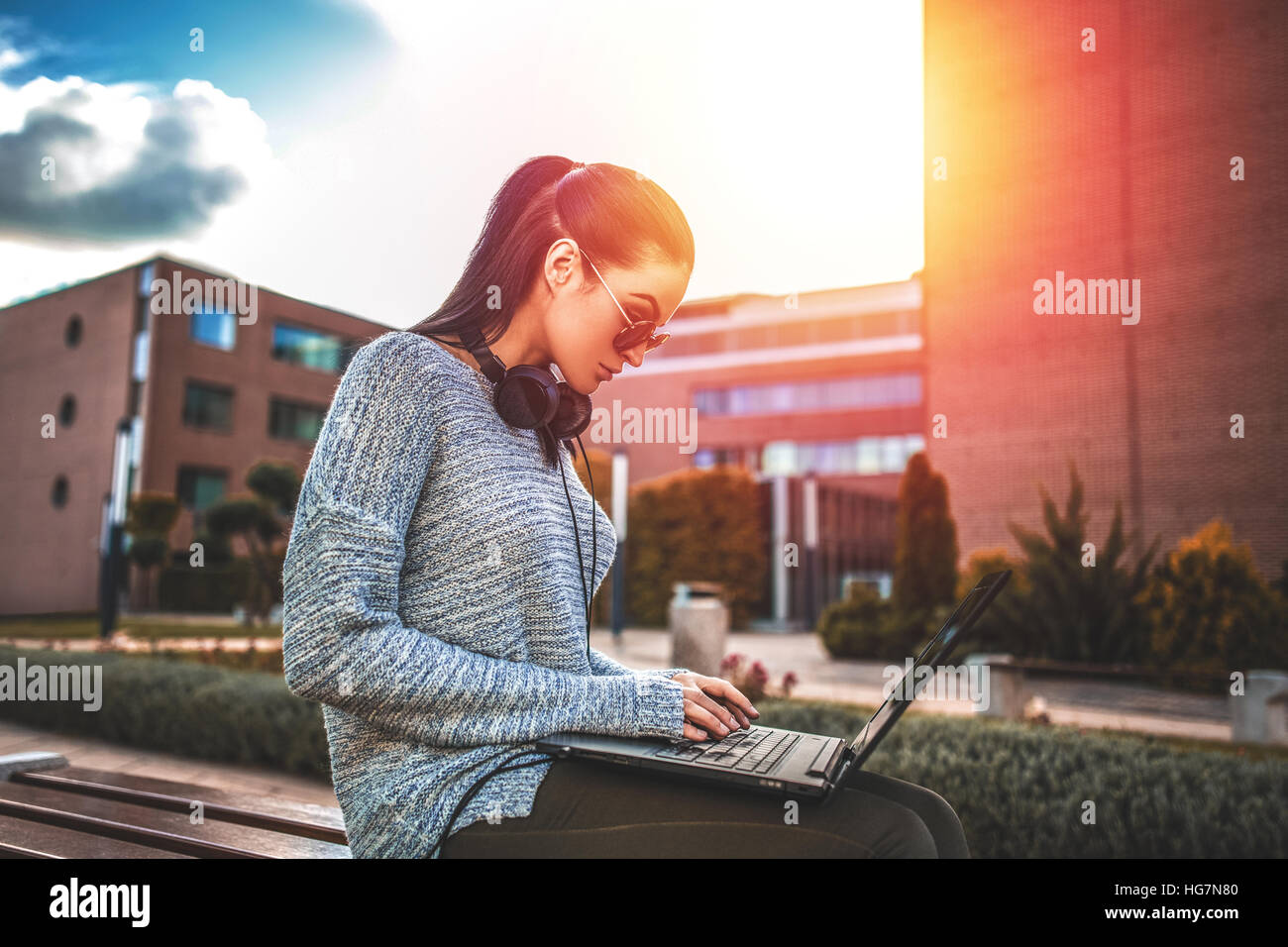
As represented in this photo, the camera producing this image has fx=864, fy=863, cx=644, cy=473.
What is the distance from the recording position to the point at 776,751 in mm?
1256

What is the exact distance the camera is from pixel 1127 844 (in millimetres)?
3168

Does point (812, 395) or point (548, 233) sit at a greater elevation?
point (812, 395)

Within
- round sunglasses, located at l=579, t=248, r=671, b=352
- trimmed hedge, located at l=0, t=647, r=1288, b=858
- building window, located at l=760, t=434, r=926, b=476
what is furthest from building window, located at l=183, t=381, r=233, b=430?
round sunglasses, located at l=579, t=248, r=671, b=352

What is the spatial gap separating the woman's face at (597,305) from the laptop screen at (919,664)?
2.05ft

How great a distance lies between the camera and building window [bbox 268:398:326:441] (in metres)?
30.5

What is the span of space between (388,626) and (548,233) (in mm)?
662

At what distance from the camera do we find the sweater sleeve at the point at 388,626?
1.10 meters

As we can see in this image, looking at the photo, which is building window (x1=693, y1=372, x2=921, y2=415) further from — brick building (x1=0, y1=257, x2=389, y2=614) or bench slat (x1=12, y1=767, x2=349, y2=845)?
bench slat (x1=12, y1=767, x2=349, y2=845)

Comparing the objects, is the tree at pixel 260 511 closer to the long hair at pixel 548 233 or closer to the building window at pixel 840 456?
the long hair at pixel 548 233

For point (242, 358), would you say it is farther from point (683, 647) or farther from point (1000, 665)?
point (1000, 665)

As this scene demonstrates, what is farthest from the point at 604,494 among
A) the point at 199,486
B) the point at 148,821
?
the point at 148,821

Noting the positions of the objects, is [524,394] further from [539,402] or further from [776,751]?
[776,751]

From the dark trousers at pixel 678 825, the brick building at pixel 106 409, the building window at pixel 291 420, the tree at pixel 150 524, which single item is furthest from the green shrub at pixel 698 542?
the dark trousers at pixel 678 825
